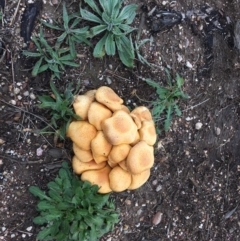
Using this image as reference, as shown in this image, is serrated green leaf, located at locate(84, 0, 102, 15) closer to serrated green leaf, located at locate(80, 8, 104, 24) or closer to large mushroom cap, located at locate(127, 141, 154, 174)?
serrated green leaf, located at locate(80, 8, 104, 24)

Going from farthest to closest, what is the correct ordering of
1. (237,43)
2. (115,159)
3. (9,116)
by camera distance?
(237,43)
(9,116)
(115,159)

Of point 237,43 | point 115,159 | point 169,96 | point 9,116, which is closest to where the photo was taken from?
A: point 115,159

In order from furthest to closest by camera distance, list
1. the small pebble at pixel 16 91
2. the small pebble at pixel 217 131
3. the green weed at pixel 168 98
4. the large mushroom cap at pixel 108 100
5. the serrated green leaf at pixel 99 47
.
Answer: the small pebble at pixel 217 131 < the green weed at pixel 168 98 < the serrated green leaf at pixel 99 47 < the small pebble at pixel 16 91 < the large mushroom cap at pixel 108 100

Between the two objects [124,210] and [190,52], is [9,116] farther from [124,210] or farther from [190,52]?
[190,52]

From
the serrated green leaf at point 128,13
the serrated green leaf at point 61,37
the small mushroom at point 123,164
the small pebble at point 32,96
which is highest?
the serrated green leaf at point 128,13

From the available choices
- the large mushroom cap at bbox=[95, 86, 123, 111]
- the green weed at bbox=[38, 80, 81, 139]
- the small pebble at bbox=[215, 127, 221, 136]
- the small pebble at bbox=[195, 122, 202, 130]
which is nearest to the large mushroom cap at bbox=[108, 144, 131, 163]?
the large mushroom cap at bbox=[95, 86, 123, 111]

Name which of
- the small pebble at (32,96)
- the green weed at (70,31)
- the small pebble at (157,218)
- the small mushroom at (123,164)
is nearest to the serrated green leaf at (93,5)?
the green weed at (70,31)

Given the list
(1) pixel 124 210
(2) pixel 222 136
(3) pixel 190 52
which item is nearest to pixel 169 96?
(3) pixel 190 52

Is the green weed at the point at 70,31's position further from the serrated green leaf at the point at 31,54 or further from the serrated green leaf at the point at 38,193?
the serrated green leaf at the point at 38,193
